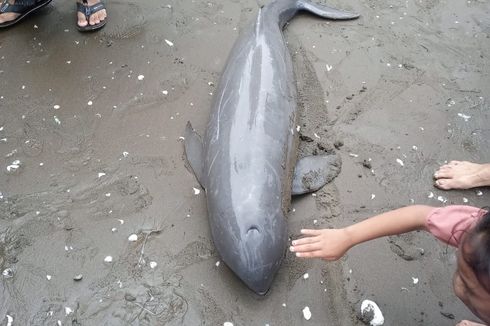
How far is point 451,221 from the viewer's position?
88.0 inches

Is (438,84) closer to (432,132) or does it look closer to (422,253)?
(432,132)

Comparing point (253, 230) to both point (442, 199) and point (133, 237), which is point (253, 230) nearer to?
point (133, 237)

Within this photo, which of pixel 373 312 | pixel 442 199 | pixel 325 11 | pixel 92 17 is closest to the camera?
pixel 373 312

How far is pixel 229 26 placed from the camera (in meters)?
4.45

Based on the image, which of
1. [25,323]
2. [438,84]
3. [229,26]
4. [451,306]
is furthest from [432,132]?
[25,323]

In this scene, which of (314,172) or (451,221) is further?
(314,172)

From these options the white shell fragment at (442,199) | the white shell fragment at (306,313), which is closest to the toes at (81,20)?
the white shell fragment at (306,313)

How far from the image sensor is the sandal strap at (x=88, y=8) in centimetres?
437

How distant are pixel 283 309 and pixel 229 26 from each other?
2779 millimetres

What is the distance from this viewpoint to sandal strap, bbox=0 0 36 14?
4.43 metres

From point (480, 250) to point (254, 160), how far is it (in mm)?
1386

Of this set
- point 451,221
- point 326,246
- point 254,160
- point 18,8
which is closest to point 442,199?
point 451,221

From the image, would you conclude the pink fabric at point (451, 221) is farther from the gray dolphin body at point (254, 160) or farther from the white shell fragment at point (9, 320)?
the white shell fragment at point (9, 320)

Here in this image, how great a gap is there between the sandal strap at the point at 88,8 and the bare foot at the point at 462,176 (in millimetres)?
3242
